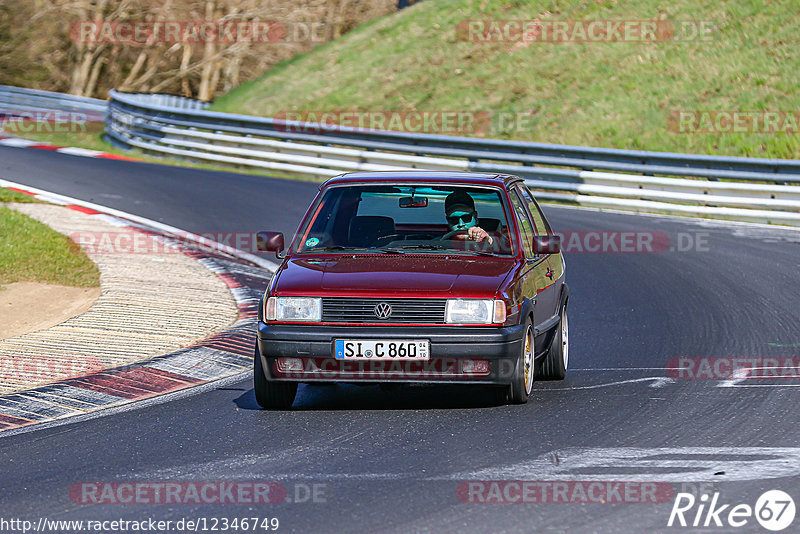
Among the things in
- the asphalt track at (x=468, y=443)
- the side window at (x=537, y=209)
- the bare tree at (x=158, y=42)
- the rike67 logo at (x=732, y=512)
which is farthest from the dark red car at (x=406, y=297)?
the bare tree at (x=158, y=42)

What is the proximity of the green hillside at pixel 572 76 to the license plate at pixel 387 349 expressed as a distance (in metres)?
17.7

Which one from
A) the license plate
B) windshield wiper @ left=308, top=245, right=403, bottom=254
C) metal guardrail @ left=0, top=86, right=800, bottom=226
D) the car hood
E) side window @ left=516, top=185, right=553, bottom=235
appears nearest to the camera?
the license plate

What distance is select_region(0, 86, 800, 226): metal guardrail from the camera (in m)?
19.3

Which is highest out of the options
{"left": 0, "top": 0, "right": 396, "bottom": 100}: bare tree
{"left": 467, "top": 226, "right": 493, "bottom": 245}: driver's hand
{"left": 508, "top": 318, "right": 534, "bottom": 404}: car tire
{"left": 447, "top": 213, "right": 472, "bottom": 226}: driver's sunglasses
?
{"left": 0, "top": 0, "right": 396, "bottom": 100}: bare tree

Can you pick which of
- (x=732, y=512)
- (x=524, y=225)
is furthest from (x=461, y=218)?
(x=732, y=512)

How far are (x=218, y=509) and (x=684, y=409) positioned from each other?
3.38m

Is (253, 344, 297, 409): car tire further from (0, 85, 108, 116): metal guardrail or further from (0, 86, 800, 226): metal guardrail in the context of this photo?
(0, 85, 108, 116): metal guardrail

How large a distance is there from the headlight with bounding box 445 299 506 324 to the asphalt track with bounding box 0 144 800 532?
2.00 ft

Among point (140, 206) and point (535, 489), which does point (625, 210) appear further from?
point (535, 489)

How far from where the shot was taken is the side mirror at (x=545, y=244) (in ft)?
27.4

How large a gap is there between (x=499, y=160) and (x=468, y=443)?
53.5 feet

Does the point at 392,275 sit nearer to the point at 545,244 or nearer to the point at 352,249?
the point at 352,249

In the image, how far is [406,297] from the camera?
7.38 m

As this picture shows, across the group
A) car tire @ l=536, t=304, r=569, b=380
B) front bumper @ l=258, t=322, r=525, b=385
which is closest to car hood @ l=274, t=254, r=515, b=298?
front bumper @ l=258, t=322, r=525, b=385
